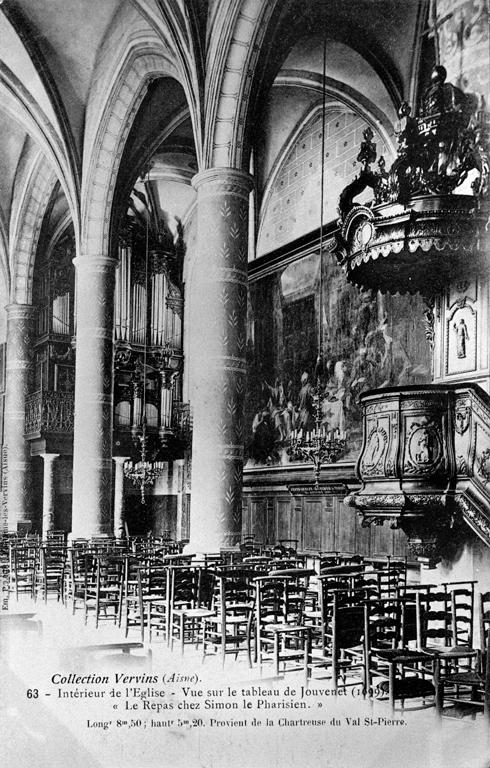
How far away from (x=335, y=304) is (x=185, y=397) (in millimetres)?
7755

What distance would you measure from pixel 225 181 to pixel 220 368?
281cm

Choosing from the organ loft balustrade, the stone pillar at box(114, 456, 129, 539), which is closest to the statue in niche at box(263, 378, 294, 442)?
the stone pillar at box(114, 456, 129, 539)

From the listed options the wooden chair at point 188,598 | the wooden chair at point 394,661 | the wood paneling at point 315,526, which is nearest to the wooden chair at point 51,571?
the wooden chair at point 188,598

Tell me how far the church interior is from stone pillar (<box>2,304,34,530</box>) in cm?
8

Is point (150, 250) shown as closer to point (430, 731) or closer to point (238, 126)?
point (238, 126)

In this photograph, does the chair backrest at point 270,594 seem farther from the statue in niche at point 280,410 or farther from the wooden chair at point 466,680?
the statue in niche at point 280,410

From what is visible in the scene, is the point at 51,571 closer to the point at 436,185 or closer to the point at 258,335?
the point at 258,335

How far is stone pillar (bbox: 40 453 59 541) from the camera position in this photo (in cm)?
2175

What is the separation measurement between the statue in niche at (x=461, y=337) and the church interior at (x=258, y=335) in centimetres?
3

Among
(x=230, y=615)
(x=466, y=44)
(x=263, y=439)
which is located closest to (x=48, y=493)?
(x=263, y=439)

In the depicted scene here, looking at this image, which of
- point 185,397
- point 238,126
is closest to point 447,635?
point 238,126

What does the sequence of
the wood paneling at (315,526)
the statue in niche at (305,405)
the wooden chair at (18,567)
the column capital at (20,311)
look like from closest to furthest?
the wooden chair at (18,567), the wood paneling at (315,526), the statue in niche at (305,405), the column capital at (20,311)

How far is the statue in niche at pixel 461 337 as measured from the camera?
410 inches

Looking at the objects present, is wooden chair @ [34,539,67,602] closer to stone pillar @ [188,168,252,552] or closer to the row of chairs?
the row of chairs
